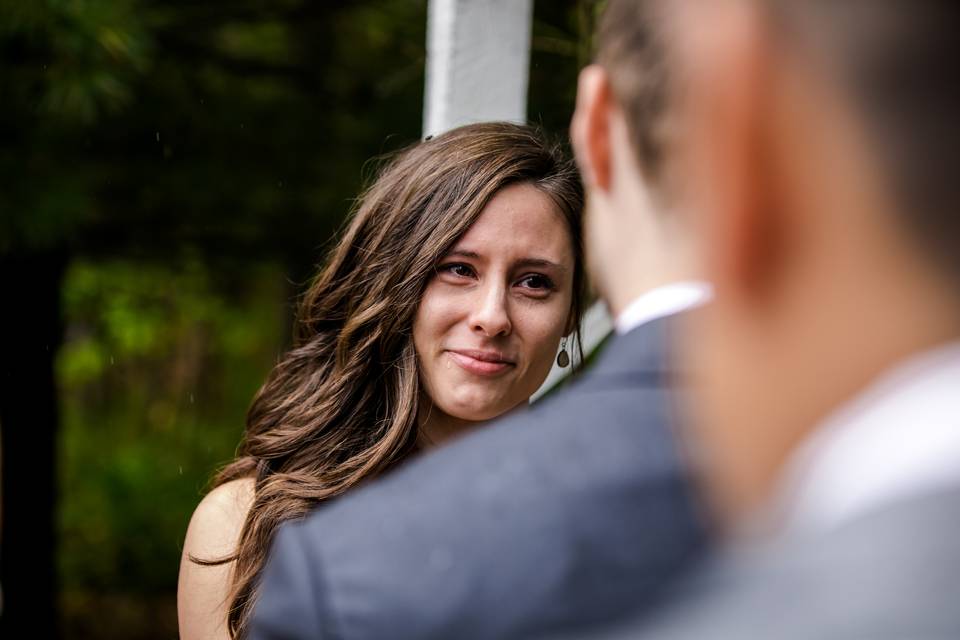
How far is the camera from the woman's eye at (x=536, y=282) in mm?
2260

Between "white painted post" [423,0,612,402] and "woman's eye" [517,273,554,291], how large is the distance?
0.43 meters

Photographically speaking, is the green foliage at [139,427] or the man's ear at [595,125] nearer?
the man's ear at [595,125]

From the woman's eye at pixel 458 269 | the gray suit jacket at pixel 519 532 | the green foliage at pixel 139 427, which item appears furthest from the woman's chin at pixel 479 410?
the green foliage at pixel 139 427

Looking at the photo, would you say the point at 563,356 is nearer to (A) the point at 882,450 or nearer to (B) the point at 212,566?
(B) the point at 212,566

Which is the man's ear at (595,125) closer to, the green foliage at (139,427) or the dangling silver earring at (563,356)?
the dangling silver earring at (563,356)

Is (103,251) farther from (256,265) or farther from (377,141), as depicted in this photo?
(377,141)

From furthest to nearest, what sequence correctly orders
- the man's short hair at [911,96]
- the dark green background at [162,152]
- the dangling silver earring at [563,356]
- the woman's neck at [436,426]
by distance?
1. the dark green background at [162,152]
2. the dangling silver earring at [563,356]
3. the woman's neck at [436,426]
4. the man's short hair at [911,96]

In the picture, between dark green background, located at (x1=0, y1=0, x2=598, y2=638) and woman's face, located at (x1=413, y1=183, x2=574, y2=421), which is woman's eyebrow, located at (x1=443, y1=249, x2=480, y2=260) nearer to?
woman's face, located at (x1=413, y1=183, x2=574, y2=421)

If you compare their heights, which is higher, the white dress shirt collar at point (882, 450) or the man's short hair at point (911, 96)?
the man's short hair at point (911, 96)

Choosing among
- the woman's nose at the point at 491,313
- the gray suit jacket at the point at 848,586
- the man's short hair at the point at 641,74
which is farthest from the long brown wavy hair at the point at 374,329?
the gray suit jacket at the point at 848,586

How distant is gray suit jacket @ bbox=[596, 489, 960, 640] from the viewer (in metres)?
0.59

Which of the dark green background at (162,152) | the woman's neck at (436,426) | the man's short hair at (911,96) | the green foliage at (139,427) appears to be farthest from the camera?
the green foliage at (139,427)

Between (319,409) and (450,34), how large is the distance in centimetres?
94

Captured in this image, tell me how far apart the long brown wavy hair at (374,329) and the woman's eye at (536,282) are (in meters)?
0.13
